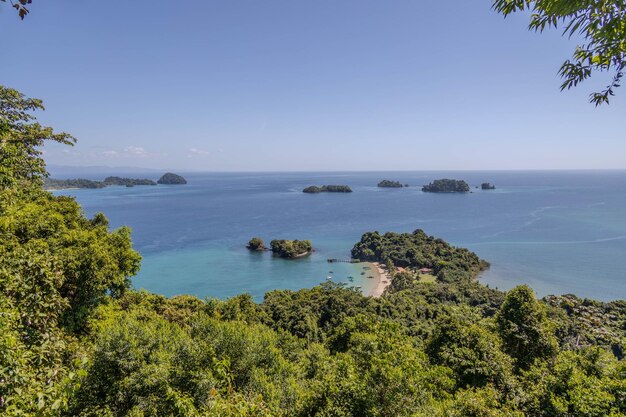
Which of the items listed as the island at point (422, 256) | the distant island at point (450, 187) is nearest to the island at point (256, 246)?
the island at point (422, 256)

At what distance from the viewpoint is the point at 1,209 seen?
6.93 meters

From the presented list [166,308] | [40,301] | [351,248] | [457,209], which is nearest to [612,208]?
[457,209]

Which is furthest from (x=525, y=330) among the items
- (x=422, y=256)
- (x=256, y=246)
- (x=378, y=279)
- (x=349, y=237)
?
(x=349, y=237)

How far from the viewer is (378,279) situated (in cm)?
4712

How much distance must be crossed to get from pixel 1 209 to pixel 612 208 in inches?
5519

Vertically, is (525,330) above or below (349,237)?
above

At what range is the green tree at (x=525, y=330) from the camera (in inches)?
570

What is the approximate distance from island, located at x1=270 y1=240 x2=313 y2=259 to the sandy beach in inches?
468

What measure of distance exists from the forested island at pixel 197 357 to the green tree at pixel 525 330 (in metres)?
0.05

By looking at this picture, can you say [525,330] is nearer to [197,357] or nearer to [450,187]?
[197,357]

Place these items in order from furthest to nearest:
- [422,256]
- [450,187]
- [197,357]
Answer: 1. [450,187]
2. [422,256]
3. [197,357]

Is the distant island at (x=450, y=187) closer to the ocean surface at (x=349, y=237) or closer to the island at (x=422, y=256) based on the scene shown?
the ocean surface at (x=349, y=237)

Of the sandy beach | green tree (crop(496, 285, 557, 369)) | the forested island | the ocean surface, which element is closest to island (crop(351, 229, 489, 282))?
the sandy beach

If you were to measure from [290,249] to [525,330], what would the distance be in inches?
1715
